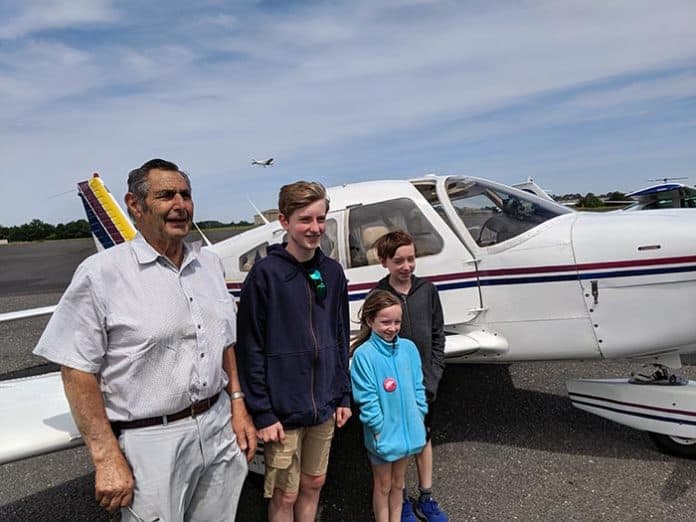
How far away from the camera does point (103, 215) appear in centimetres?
745

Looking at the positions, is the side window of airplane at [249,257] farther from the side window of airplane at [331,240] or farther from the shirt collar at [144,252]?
the shirt collar at [144,252]

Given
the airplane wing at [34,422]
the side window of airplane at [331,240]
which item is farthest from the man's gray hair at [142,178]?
the side window of airplane at [331,240]

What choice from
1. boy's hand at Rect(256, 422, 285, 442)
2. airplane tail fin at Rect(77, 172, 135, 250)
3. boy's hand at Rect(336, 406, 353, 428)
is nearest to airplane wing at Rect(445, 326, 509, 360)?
boy's hand at Rect(336, 406, 353, 428)

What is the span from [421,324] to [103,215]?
6197mm

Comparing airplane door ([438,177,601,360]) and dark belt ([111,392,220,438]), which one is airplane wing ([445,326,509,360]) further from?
dark belt ([111,392,220,438])

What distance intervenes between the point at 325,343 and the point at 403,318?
2.37ft

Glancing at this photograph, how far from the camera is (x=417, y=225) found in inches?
156

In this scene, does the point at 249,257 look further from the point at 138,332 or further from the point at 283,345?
the point at 138,332

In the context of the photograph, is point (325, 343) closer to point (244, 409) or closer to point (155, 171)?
point (244, 409)

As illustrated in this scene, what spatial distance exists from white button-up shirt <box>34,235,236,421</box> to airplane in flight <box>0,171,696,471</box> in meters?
1.54

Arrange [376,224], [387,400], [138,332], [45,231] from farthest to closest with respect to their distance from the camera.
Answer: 1. [45,231]
2. [376,224]
3. [387,400]
4. [138,332]

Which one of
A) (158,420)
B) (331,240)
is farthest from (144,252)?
(331,240)

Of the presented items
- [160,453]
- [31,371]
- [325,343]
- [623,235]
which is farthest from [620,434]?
[31,371]

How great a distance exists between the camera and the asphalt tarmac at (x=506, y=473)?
3.06m
